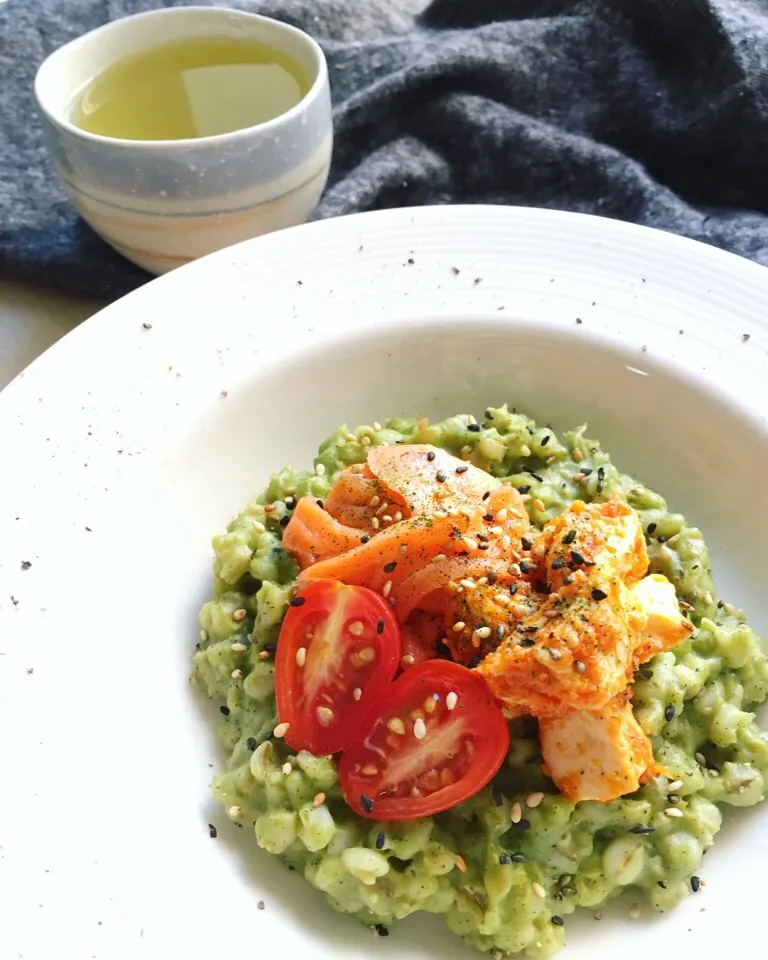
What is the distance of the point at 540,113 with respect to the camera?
140 inches

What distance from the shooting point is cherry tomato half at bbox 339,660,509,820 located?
5.93 ft

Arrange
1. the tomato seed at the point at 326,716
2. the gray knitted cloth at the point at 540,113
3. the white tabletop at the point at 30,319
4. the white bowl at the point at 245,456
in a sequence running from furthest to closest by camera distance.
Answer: the gray knitted cloth at the point at 540,113 → the white tabletop at the point at 30,319 → the tomato seed at the point at 326,716 → the white bowl at the point at 245,456

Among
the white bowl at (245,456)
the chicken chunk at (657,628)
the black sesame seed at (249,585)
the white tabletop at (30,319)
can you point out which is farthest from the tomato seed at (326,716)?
the white tabletop at (30,319)

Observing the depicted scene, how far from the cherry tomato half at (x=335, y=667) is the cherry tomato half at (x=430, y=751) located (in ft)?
0.21

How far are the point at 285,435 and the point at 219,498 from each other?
0.91 ft

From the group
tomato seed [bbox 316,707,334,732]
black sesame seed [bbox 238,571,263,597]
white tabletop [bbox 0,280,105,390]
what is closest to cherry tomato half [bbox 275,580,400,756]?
tomato seed [bbox 316,707,334,732]

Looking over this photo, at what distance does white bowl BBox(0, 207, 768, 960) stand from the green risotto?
0.32 ft

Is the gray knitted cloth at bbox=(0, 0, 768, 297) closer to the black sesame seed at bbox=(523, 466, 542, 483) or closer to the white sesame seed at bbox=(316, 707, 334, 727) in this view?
the black sesame seed at bbox=(523, 466, 542, 483)

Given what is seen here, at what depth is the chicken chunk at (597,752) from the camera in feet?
5.80

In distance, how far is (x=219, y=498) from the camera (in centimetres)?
249

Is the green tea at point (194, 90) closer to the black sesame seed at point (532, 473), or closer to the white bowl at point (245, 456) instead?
the white bowl at point (245, 456)

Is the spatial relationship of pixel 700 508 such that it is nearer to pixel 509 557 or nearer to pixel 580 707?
pixel 509 557

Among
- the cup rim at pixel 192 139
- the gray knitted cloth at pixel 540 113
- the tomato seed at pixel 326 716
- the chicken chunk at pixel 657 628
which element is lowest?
the tomato seed at pixel 326 716

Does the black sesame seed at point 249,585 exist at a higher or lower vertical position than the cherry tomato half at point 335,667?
lower
